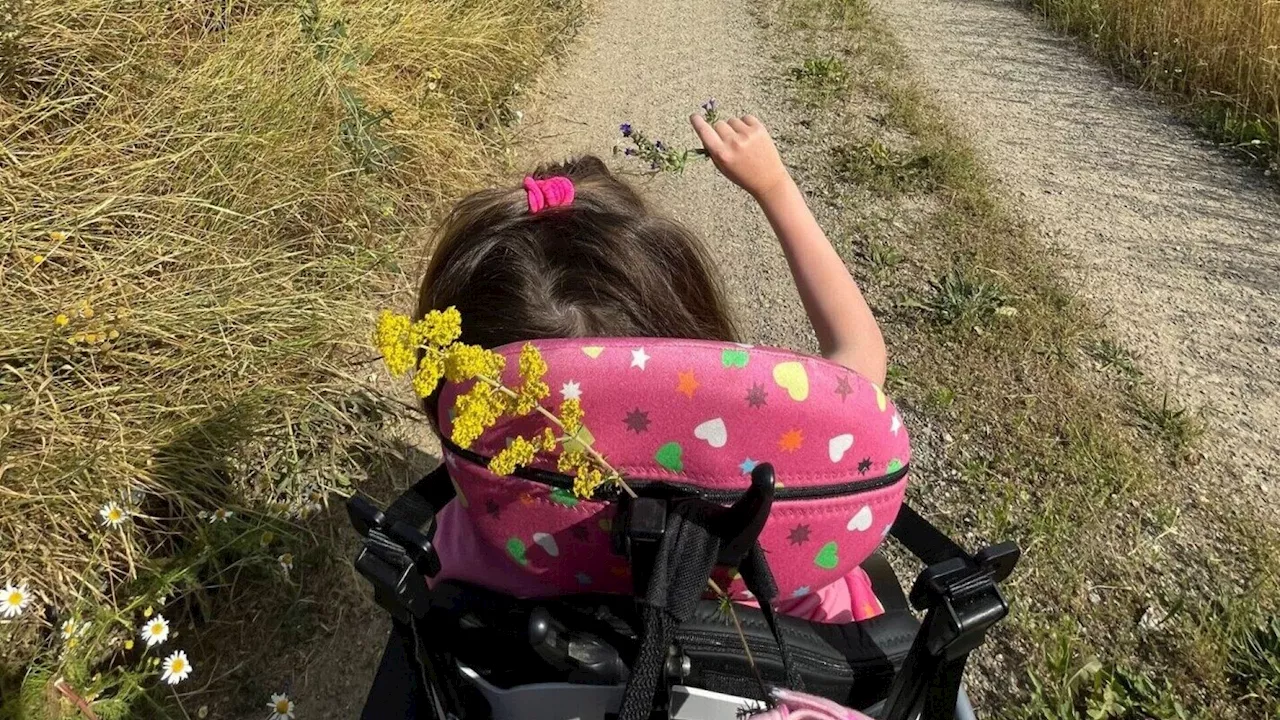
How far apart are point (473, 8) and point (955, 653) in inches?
169

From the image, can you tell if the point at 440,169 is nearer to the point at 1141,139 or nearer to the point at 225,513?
the point at 225,513

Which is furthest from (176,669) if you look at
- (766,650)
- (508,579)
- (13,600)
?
(766,650)

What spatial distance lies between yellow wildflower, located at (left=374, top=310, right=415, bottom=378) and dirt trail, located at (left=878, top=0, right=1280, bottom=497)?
2543 mm

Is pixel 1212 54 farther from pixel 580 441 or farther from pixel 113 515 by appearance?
pixel 113 515

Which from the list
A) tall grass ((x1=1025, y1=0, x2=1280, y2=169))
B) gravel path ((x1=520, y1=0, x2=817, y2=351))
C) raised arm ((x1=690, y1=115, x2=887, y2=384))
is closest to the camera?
→ raised arm ((x1=690, y1=115, x2=887, y2=384))

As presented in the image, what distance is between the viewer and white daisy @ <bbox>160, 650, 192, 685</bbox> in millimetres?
1706

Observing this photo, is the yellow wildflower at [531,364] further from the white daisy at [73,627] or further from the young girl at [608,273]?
the white daisy at [73,627]

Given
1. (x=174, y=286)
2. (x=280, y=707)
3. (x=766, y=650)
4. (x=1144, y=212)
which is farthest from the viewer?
(x=1144, y=212)

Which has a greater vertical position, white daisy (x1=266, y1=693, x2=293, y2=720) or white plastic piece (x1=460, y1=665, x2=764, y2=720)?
white plastic piece (x1=460, y1=665, x2=764, y2=720)

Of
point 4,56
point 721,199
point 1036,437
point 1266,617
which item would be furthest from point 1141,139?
point 4,56

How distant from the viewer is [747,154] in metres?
1.57

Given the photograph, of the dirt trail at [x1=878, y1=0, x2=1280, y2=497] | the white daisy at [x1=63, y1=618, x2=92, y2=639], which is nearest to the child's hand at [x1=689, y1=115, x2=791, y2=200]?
the white daisy at [x1=63, y1=618, x2=92, y2=639]

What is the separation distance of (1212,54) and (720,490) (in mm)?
4976

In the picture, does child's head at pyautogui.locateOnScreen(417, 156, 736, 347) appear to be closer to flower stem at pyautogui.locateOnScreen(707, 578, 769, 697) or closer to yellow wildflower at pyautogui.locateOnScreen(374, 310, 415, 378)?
yellow wildflower at pyautogui.locateOnScreen(374, 310, 415, 378)
